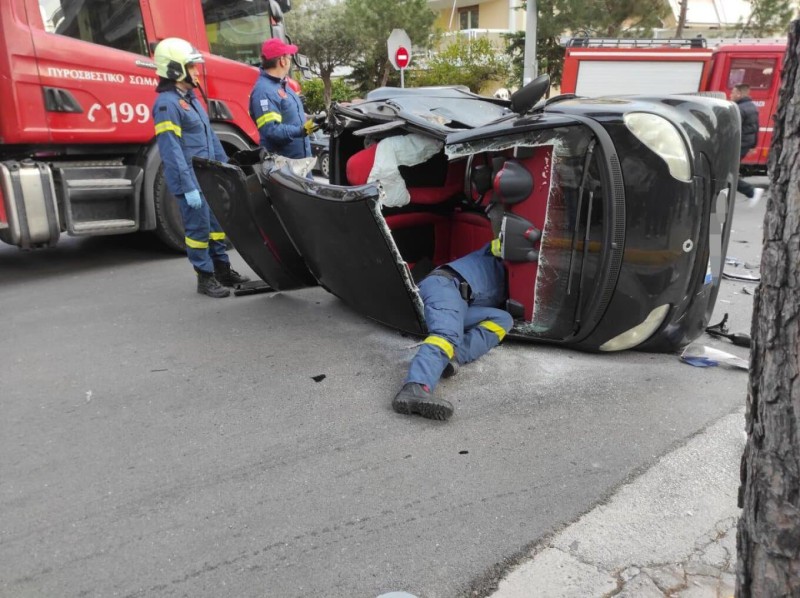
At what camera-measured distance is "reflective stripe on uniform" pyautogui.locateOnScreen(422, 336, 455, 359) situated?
2994 millimetres

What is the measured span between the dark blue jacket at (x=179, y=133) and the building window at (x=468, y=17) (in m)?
34.2

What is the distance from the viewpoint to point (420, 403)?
9.01ft

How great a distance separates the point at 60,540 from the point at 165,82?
3495 millimetres

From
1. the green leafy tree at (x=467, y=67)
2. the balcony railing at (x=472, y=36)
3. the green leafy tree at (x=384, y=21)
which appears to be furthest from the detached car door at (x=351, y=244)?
the balcony railing at (x=472, y=36)

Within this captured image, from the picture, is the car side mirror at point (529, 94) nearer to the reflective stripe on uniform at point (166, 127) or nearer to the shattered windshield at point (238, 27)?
the reflective stripe on uniform at point (166, 127)

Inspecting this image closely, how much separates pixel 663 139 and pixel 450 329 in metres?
1.29

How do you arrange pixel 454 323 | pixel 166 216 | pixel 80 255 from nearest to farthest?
pixel 454 323, pixel 166 216, pixel 80 255

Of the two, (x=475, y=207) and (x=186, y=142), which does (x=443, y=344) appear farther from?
(x=186, y=142)

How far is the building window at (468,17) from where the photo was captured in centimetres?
3538

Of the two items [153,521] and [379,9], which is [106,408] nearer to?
[153,521]

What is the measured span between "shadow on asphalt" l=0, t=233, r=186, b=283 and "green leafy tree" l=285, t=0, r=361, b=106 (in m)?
18.9

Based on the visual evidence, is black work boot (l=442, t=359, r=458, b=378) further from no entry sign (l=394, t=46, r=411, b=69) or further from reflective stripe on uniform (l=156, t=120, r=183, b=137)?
no entry sign (l=394, t=46, r=411, b=69)

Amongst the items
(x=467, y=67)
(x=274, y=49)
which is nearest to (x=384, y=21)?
(x=467, y=67)

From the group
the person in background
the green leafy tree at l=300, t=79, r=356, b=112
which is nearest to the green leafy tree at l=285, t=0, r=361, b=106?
the green leafy tree at l=300, t=79, r=356, b=112
